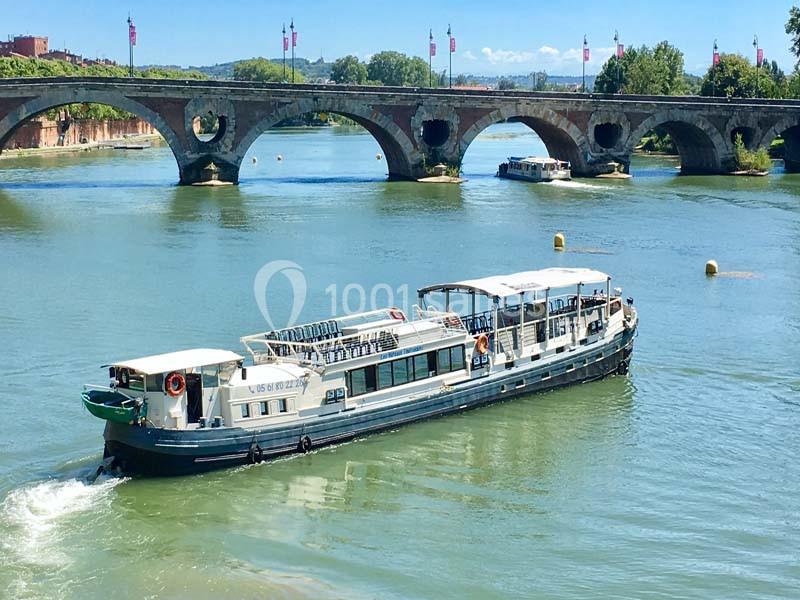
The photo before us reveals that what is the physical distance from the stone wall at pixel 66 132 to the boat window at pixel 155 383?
93.9 m

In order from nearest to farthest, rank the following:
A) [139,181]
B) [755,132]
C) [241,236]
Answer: [241,236] < [139,181] < [755,132]

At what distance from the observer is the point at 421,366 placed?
1326 inches

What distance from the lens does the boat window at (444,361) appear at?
34.0m

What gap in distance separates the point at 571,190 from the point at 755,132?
76.4ft

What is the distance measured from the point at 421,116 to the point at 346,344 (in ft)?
205

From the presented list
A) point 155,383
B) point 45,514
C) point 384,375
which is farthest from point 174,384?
point 384,375

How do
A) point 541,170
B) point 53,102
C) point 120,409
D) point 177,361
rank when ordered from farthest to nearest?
point 541,170 < point 53,102 < point 177,361 < point 120,409

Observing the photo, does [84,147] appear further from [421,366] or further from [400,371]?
[400,371]

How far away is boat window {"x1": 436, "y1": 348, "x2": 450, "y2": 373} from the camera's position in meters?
34.0

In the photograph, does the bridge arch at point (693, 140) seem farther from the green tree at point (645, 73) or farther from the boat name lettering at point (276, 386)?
the boat name lettering at point (276, 386)

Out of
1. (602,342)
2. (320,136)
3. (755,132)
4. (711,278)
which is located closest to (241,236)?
(711,278)

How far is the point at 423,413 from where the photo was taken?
33344mm

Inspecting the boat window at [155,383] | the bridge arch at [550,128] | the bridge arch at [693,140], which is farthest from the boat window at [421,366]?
the bridge arch at [693,140]

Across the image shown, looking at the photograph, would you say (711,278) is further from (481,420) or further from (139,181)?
(139,181)
